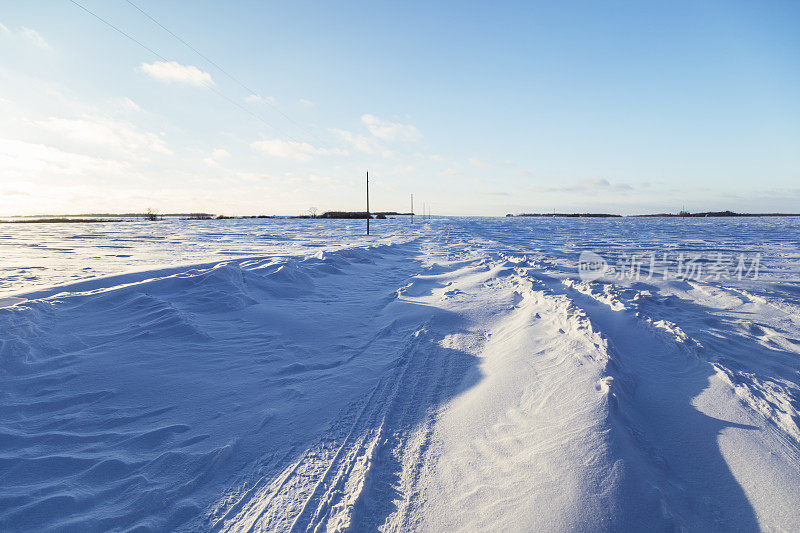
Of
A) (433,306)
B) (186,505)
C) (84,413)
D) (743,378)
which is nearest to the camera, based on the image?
(186,505)

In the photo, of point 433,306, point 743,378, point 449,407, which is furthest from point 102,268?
point 743,378

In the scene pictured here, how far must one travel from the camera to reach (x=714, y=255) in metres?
14.6

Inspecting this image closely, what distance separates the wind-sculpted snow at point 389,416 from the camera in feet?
7.31

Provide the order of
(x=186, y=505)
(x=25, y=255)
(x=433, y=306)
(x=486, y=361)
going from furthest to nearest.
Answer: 1. (x=25, y=255)
2. (x=433, y=306)
3. (x=486, y=361)
4. (x=186, y=505)

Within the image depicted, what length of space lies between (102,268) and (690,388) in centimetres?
1355

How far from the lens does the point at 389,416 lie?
10.9ft

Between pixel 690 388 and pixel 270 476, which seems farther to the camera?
pixel 690 388

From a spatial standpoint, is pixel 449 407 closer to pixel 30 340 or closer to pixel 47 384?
pixel 47 384

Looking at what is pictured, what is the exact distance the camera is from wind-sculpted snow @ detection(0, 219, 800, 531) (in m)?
2.23

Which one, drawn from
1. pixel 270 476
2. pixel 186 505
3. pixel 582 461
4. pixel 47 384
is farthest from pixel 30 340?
pixel 582 461

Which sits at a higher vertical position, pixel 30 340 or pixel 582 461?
pixel 30 340

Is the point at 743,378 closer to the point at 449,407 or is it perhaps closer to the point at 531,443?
the point at 531,443

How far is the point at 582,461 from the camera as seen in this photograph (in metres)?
2.46

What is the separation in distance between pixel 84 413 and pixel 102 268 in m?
8.87
